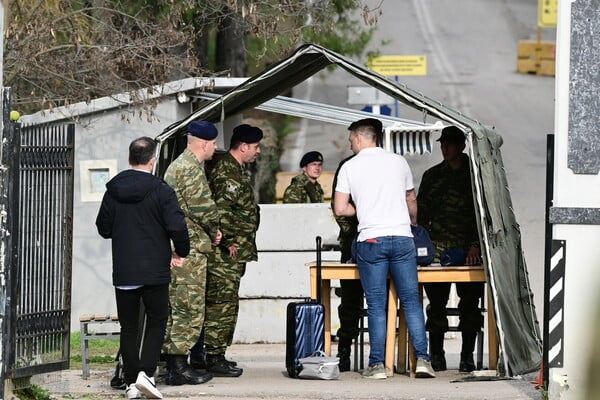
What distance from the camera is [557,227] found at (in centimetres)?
842

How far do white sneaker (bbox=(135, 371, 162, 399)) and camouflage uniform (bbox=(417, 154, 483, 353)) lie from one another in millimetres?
2810

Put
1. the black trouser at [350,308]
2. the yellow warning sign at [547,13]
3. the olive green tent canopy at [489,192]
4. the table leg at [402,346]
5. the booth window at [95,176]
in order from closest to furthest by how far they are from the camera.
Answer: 1. the olive green tent canopy at [489,192]
2. the black trouser at [350,308]
3. the table leg at [402,346]
4. the booth window at [95,176]
5. the yellow warning sign at [547,13]

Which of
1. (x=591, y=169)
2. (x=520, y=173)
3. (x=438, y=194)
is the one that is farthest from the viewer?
(x=520, y=173)

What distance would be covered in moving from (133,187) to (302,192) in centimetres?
701

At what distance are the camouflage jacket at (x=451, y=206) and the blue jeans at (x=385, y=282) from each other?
753mm

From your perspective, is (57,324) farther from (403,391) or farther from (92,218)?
(92,218)

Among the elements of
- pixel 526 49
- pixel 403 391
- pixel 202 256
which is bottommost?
pixel 403 391

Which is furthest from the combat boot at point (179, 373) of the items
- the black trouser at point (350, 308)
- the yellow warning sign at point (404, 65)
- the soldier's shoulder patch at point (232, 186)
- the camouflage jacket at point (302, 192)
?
the yellow warning sign at point (404, 65)

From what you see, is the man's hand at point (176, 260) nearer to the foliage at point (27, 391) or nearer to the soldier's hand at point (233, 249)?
the soldier's hand at point (233, 249)

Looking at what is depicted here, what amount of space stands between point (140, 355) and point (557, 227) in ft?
9.61

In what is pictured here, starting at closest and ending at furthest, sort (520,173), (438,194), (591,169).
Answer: (591,169), (438,194), (520,173)

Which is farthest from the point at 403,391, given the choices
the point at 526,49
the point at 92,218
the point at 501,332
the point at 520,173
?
the point at 526,49

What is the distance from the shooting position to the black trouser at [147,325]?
349 inches

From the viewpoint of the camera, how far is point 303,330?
10.1 meters
